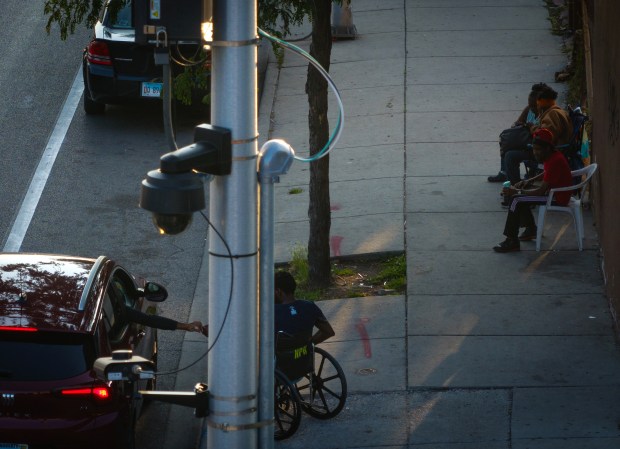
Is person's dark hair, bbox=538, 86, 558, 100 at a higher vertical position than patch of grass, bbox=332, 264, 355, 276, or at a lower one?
higher

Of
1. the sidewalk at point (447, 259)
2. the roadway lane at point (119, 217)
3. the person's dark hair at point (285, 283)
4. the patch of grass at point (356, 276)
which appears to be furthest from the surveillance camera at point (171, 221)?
the patch of grass at point (356, 276)

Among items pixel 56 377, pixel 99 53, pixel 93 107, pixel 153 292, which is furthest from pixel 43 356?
pixel 93 107

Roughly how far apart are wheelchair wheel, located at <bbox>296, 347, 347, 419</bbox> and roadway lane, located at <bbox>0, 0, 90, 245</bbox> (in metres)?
4.97

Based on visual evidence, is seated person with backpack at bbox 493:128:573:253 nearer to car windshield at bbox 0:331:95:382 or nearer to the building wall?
the building wall

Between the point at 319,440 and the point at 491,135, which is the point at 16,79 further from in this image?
the point at 319,440

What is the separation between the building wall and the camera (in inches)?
412

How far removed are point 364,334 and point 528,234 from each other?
8.96ft

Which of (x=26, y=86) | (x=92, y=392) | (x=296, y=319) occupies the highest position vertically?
(x=26, y=86)

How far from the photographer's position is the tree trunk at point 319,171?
11.5m

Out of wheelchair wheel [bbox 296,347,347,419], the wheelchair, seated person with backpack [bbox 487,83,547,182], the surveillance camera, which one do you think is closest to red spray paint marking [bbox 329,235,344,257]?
seated person with backpack [bbox 487,83,547,182]

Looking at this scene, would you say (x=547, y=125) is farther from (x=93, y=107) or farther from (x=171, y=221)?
(x=171, y=221)

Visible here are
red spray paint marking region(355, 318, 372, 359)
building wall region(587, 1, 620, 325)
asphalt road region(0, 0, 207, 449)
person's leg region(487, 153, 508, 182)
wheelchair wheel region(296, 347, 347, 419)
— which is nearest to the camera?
wheelchair wheel region(296, 347, 347, 419)

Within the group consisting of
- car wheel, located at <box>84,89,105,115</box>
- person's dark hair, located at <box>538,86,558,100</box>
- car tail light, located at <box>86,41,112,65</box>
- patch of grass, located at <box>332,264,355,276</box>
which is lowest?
patch of grass, located at <box>332,264,355,276</box>

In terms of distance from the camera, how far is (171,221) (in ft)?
17.6
